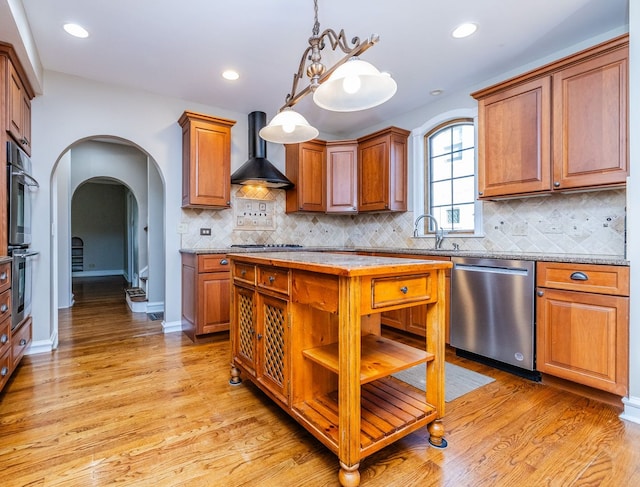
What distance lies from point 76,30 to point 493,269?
12.0 feet

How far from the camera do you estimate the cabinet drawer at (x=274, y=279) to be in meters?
1.73

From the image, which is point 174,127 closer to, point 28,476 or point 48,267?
point 48,267

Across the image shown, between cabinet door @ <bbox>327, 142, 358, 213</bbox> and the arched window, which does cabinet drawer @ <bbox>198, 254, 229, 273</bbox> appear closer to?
cabinet door @ <bbox>327, 142, 358, 213</bbox>

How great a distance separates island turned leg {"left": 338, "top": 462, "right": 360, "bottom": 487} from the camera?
4.38 ft


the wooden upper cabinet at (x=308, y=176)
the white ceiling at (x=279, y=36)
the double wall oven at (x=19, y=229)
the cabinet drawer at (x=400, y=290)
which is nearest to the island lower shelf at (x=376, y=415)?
the cabinet drawer at (x=400, y=290)

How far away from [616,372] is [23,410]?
3545mm

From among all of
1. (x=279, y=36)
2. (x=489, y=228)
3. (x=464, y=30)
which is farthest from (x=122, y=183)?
(x=489, y=228)

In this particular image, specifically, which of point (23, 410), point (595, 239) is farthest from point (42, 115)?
point (595, 239)

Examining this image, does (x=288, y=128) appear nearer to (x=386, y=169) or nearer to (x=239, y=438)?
(x=239, y=438)

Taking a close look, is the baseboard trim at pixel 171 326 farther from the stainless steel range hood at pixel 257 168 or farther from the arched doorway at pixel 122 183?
the stainless steel range hood at pixel 257 168

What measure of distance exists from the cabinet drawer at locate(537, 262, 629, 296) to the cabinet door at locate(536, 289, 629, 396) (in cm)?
4

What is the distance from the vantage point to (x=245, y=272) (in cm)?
216

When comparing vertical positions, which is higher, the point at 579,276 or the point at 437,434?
the point at 579,276

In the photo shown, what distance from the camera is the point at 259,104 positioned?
399 centimetres
